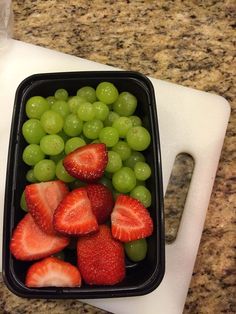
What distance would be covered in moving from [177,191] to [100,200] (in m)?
0.23

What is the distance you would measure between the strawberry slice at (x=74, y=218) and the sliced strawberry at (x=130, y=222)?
1.7 inches

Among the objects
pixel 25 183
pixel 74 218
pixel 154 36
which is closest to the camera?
pixel 74 218

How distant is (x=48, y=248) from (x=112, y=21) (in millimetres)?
614

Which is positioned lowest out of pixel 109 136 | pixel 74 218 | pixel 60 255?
pixel 60 255

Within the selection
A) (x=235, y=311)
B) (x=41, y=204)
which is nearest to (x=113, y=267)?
(x=41, y=204)

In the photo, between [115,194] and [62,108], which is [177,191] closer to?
[115,194]

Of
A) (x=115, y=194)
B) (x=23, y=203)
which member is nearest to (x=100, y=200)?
(x=115, y=194)

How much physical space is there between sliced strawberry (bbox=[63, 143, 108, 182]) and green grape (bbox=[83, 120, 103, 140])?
4cm

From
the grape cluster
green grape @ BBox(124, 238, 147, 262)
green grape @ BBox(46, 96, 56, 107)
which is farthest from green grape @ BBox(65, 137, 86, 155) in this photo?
green grape @ BBox(124, 238, 147, 262)

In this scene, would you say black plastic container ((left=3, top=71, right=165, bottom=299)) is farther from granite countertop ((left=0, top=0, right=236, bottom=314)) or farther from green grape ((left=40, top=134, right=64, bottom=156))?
granite countertop ((left=0, top=0, right=236, bottom=314))

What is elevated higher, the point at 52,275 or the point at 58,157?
the point at 58,157

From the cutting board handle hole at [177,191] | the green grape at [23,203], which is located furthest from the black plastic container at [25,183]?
the cutting board handle hole at [177,191]

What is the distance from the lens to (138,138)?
2.87 ft

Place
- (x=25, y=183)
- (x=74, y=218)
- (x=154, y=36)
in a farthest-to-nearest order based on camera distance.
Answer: (x=154, y=36) → (x=25, y=183) → (x=74, y=218)
